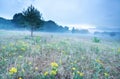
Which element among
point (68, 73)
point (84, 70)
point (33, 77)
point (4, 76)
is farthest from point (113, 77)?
point (4, 76)

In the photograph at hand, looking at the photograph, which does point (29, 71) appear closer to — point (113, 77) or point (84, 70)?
point (84, 70)

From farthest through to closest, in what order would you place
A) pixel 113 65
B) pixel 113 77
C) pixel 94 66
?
1. pixel 113 65
2. pixel 94 66
3. pixel 113 77

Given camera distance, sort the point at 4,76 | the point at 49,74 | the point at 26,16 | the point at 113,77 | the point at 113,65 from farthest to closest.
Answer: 1. the point at 26,16
2. the point at 113,65
3. the point at 113,77
4. the point at 49,74
5. the point at 4,76

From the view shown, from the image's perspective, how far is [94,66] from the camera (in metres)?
7.38

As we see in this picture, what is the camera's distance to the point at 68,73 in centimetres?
639

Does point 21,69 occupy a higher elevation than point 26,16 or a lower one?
lower

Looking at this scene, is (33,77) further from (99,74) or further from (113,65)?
(113,65)

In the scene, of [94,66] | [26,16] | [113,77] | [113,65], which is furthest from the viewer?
[26,16]

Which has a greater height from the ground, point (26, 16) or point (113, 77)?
point (26, 16)

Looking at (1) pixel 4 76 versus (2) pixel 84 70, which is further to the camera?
(2) pixel 84 70

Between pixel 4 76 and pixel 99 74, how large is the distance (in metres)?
3.64

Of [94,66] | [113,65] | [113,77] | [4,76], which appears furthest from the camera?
[113,65]

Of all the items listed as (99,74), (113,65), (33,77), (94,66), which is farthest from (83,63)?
(33,77)

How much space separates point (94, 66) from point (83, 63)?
1.70 ft
